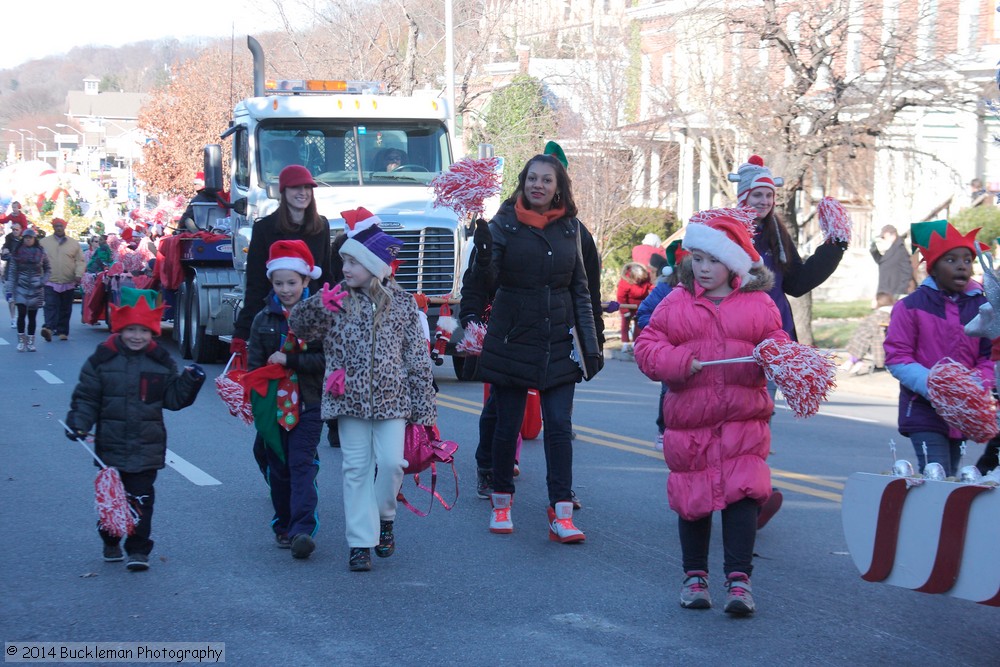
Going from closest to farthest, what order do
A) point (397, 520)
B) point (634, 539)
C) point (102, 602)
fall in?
point (102, 602), point (634, 539), point (397, 520)

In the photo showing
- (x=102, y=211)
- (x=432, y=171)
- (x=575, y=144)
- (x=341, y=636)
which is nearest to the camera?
(x=341, y=636)

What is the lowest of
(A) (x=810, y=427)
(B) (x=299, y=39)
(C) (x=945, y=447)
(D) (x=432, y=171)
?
(A) (x=810, y=427)

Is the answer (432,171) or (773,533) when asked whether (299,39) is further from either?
(773,533)

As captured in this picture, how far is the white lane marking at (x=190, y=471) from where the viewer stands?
27.6 feet

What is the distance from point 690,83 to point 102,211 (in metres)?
42.6

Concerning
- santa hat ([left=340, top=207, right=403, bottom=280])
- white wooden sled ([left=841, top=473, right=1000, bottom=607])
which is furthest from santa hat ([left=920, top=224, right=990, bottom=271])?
santa hat ([left=340, top=207, right=403, bottom=280])

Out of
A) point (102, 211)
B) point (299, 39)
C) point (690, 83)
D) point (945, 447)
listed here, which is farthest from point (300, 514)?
point (102, 211)

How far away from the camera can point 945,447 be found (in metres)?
5.79

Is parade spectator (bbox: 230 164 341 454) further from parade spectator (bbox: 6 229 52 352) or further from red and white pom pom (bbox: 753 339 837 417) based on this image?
parade spectator (bbox: 6 229 52 352)

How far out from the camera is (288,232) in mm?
7352

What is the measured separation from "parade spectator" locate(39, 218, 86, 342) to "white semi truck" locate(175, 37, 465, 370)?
5.87 m

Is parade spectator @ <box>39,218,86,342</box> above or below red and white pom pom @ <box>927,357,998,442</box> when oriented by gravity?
below

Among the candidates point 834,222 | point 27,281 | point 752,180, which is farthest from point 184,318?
point 834,222

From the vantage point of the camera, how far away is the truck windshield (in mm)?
14297
